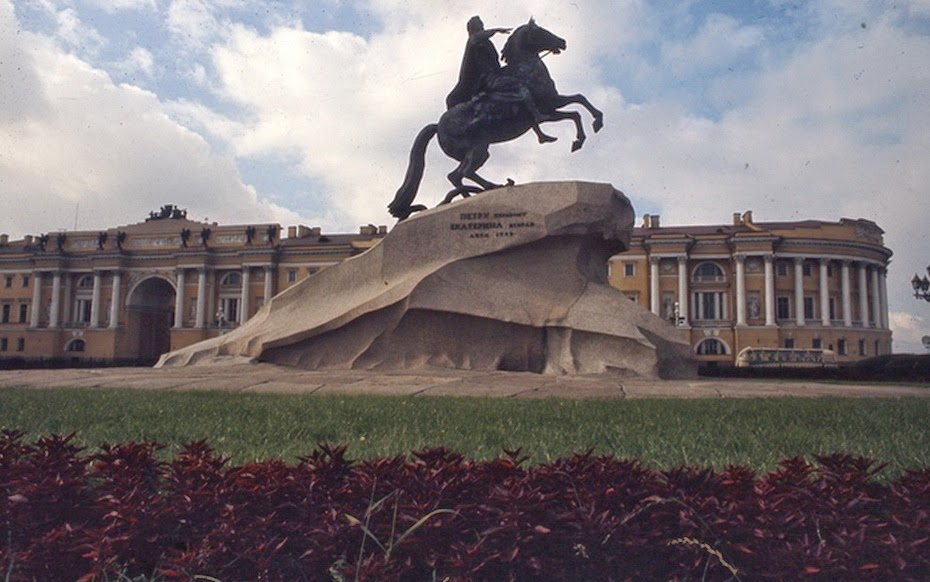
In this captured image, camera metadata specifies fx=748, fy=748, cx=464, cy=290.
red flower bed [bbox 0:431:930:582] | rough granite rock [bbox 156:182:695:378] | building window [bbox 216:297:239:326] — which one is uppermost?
building window [bbox 216:297:239:326]

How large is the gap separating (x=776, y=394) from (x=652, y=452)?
5.27 meters

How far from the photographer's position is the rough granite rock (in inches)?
466

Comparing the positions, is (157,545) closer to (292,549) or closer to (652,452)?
(292,549)

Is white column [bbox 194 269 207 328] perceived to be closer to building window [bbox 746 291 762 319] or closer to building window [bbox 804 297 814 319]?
building window [bbox 746 291 762 319]

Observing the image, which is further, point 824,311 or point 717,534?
point 824,311

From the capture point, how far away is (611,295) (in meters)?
12.3

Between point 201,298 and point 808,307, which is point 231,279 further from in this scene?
point 808,307

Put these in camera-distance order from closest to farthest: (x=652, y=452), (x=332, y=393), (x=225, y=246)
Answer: (x=652, y=452)
(x=332, y=393)
(x=225, y=246)

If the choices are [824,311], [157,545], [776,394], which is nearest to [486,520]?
[157,545]

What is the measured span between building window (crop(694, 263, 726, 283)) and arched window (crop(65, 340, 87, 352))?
59.7 meters

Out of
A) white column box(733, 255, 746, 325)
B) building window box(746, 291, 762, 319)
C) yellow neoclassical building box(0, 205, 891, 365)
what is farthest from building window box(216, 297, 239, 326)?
building window box(746, 291, 762, 319)

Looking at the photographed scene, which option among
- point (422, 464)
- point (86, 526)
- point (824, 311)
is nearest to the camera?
point (86, 526)

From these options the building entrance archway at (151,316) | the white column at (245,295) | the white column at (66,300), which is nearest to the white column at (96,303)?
the building entrance archway at (151,316)

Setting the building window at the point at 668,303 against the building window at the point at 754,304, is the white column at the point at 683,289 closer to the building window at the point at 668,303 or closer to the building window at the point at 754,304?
the building window at the point at 668,303
